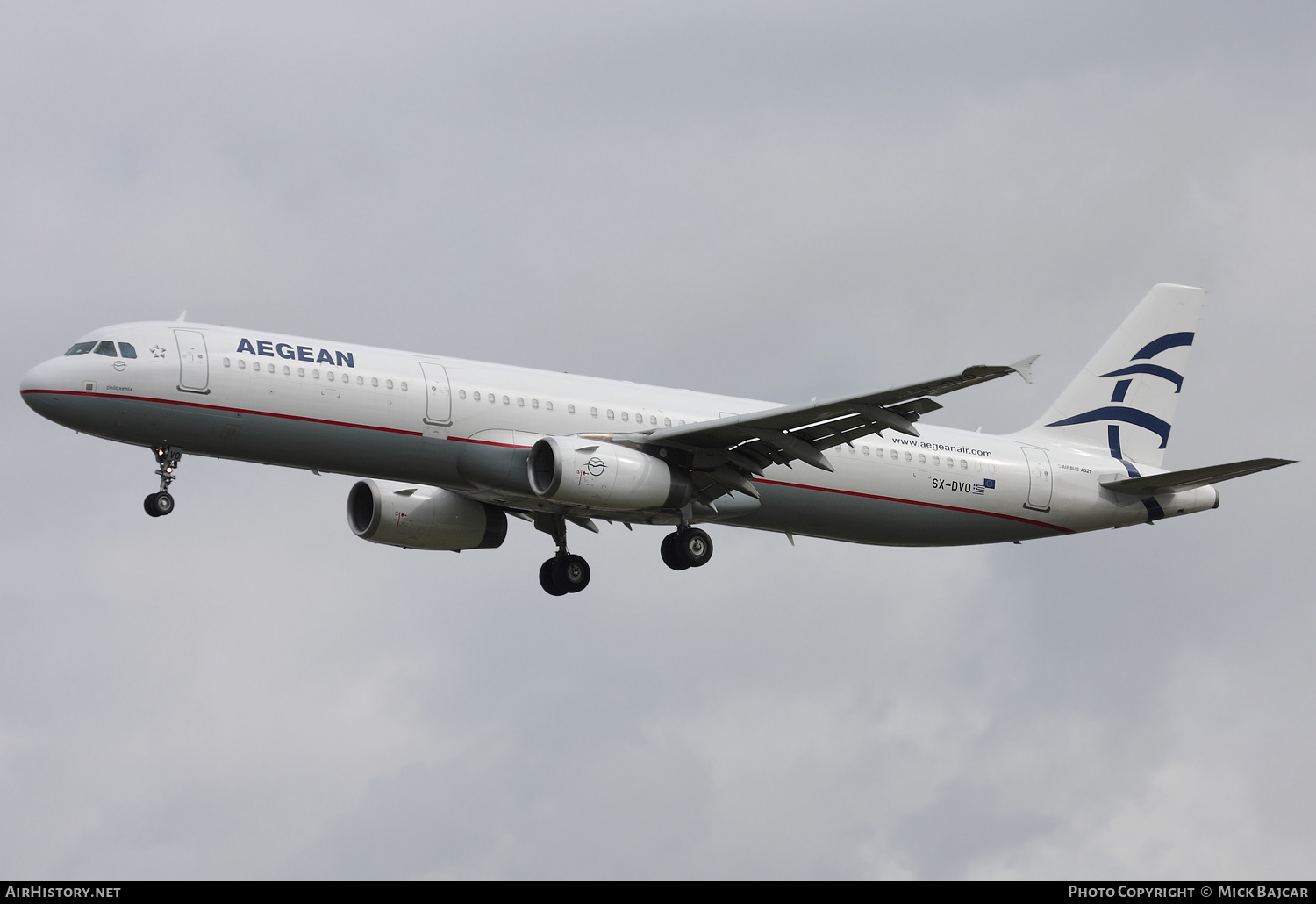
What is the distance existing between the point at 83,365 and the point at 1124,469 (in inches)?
1110

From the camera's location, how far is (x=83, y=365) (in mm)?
35688

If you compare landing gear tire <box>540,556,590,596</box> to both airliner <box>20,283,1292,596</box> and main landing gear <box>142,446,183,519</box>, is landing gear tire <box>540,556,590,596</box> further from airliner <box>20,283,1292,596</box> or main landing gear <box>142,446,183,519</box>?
main landing gear <box>142,446,183,519</box>

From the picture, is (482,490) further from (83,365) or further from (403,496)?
(83,365)

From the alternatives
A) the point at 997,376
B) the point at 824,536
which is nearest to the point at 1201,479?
the point at 824,536

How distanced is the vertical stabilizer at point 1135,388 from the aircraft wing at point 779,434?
11.0 metres

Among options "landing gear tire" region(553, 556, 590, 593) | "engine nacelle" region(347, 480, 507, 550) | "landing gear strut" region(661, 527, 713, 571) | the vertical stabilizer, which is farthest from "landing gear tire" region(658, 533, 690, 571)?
the vertical stabilizer

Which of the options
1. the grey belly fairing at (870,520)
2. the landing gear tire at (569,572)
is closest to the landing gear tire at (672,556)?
the grey belly fairing at (870,520)

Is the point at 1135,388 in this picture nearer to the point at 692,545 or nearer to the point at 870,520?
the point at 870,520

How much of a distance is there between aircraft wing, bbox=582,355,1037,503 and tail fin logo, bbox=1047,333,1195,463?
11.5 meters

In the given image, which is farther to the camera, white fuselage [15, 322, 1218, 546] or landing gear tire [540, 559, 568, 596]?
landing gear tire [540, 559, 568, 596]

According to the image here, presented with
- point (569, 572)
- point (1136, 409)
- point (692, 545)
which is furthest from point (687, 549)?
point (1136, 409)

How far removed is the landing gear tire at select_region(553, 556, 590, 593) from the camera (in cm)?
4441

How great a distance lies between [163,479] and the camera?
120 ft

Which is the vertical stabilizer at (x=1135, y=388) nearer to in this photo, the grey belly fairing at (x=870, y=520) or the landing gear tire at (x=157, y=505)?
the grey belly fairing at (x=870, y=520)
